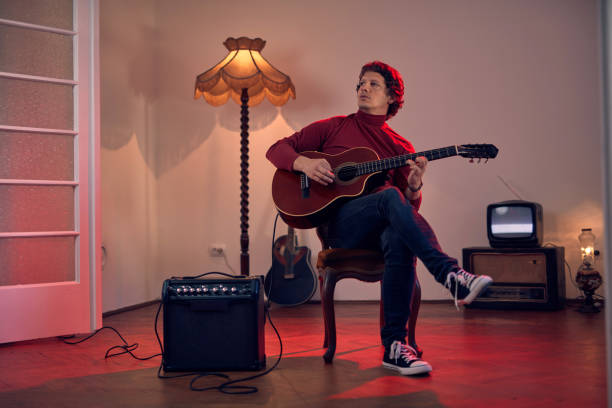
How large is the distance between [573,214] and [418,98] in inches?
50.3

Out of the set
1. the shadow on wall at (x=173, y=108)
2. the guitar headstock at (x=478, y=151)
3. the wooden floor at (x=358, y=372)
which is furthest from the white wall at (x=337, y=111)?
the guitar headstock at (x=478, y=151)

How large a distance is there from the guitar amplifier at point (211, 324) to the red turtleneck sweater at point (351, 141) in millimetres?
602

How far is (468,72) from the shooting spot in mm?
4012

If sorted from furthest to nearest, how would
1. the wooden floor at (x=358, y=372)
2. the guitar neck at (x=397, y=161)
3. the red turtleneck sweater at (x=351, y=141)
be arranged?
the red turtleneck sweater at (x=351, y=141) → the guitar neck at (x=397, y=161) → the wooden floor at (x=358, y=372)

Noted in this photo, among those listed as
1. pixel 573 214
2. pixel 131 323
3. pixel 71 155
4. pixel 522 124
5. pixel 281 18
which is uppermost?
pixel 281 18

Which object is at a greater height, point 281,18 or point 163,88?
point 281,18

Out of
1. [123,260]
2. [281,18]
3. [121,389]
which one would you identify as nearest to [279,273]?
[123,260]

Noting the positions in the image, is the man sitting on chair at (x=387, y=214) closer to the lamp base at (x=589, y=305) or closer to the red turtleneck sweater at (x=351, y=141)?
the red turtleneck sweater at (x=351, y=141)

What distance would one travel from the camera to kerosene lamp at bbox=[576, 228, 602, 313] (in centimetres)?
344

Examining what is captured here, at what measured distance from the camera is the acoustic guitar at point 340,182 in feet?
7.17

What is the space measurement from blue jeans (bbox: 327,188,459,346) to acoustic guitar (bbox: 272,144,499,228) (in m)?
0.07

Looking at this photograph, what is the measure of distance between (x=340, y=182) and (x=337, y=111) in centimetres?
198

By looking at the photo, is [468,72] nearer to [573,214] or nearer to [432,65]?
[432,65]

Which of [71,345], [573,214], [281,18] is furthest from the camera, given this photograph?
[281,18]
